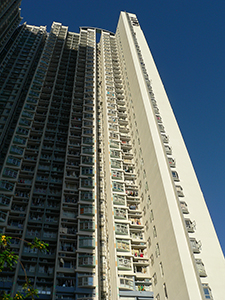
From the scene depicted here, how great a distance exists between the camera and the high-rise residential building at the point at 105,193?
30.5 meters

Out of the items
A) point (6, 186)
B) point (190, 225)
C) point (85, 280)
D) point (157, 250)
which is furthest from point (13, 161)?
point (190, 225)

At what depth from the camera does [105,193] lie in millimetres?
46875

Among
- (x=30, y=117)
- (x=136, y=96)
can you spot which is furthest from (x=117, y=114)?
(x=30, y=117)

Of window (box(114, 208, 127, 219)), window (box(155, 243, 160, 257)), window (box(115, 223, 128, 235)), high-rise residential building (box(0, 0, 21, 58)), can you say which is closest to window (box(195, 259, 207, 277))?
window (box(155, 243, 160, 257))

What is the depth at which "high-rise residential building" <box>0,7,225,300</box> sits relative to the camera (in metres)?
30.5

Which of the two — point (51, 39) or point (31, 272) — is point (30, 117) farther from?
point (51, 39)

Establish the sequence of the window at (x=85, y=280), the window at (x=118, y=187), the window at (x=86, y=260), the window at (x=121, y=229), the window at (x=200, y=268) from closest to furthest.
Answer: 1. the window at (x=200, y=268)
2. the window at (x=85, y=280)
3. the window at (x=86, y=260)
4. the window at (x=121, y=229)
5. the window at (x=118, y=187)

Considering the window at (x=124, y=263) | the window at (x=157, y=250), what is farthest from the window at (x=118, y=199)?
the window at (x=157, y=250)

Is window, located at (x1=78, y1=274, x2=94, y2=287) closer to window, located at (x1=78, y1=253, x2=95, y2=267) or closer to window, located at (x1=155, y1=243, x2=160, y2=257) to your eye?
window, located at (x1=78, y1=253, x2=95, y2=267)

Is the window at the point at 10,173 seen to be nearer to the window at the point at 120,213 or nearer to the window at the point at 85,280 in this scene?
the window at the point at 120,213

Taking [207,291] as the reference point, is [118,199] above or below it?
above

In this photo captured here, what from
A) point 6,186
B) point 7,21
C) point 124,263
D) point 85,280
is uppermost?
point 7,21

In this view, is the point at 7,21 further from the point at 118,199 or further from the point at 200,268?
the point at 200,268

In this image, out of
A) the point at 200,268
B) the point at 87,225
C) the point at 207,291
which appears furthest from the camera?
the point at 87,225
